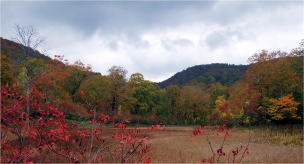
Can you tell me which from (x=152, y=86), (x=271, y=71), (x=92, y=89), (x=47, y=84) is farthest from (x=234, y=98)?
(x=47, y=84)

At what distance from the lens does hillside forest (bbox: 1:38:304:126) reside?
794 inches

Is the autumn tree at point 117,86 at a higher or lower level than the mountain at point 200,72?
lower

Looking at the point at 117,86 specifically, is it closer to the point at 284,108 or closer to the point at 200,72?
the point at 284,108

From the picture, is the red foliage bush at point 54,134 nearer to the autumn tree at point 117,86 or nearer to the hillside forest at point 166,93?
the hillside forest at point 166,93

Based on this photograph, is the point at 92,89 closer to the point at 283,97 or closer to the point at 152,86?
the point at 152,86

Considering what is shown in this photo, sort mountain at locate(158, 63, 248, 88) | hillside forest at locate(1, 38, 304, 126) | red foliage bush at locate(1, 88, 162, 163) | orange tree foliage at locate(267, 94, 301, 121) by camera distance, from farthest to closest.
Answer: mountain at locate(158, 63, 248, 88), orange tree foliage at locate(267, 94, 301, 121), hillside forest at locate(1, 38, 304, 126), red foliage bush at locate(1, 88, 162, 163)

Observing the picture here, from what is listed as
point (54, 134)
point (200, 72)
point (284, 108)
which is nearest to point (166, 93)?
point (284, 108)

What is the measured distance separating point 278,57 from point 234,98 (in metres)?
6.56

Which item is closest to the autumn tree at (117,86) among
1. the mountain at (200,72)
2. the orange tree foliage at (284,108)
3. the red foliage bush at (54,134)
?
the orange tree foliage at (284,108)

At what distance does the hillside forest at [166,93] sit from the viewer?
20166 mm

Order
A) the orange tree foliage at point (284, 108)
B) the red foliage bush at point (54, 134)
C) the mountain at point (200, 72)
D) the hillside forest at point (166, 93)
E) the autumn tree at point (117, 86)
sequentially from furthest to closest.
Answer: the mountain at point (200, 72) → the autumn tree at point (117, 86) → the orange tree foliage at point (284, 108) → the hillside forest at point (166, 93) → the red foliage bush at point (54, 134)

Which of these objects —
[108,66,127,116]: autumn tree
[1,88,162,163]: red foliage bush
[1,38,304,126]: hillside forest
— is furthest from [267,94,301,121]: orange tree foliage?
[1,88,162,163]: red foliage bush

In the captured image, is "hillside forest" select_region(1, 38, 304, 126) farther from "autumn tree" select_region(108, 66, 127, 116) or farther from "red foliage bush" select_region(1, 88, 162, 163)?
"red foliage bush" select_region(1, 88, 162, 163)

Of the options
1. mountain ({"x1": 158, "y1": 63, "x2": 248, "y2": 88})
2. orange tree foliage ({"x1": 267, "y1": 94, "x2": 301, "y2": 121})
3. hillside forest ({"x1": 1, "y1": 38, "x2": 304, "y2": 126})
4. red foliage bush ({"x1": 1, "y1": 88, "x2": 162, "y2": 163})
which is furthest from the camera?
mountain ({"x1": 158, "y1": 63, "x2": 248, "y2": 88})
